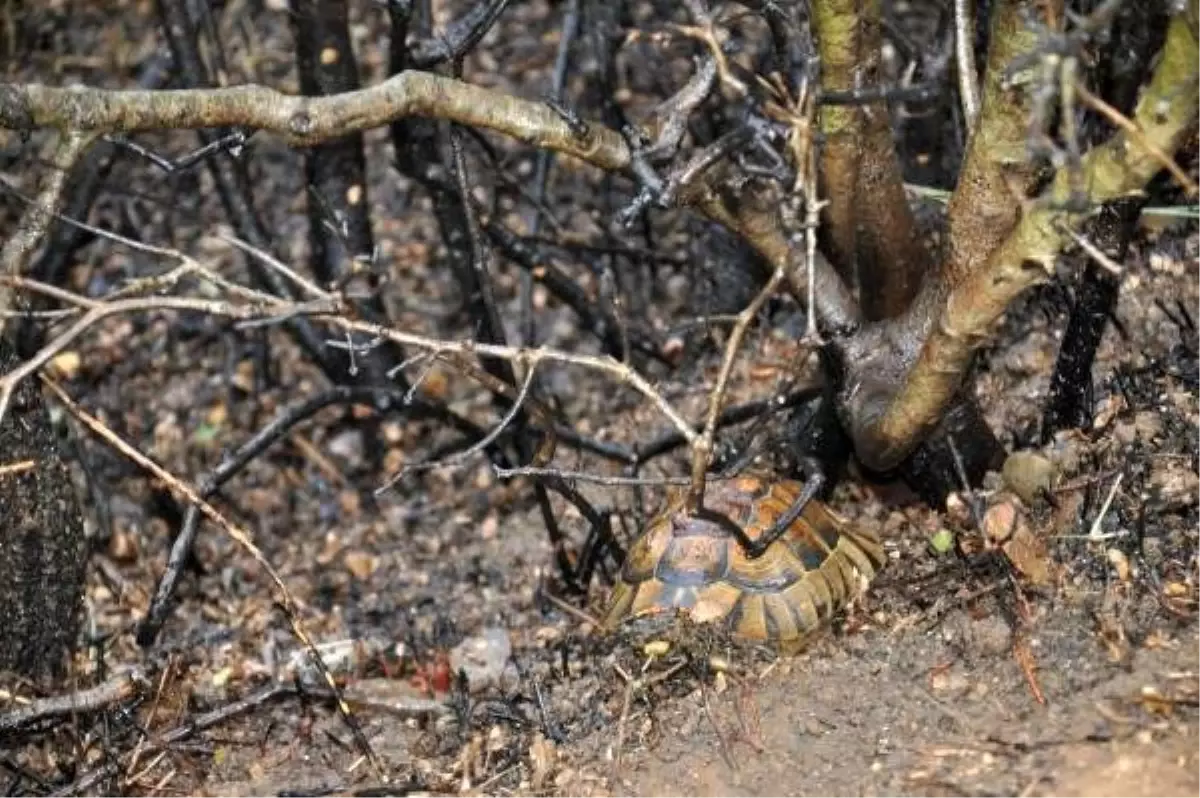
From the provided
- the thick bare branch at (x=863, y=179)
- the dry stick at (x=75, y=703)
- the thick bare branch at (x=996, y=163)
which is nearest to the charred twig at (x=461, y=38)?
the thick bare branch at (x=863, y=179)

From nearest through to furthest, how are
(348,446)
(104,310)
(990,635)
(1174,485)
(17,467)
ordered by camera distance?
(104,310) < (17,467) < (990,635) < (1174,485) < (348,446)

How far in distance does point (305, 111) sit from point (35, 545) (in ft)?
4.46

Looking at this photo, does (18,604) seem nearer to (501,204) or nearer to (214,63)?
(214,63)

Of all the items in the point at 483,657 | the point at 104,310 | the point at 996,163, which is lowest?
the point at 483,657

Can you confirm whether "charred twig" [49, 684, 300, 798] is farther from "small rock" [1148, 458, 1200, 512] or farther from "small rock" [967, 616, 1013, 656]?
"small rock" [1148, 458, 1200, 512]

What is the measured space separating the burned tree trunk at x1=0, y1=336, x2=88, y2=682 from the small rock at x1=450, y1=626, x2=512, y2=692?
0.89m

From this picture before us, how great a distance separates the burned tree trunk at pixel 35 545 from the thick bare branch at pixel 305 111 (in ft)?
3.17

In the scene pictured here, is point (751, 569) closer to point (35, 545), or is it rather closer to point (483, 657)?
point (483, 657)

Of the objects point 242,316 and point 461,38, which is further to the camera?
point 461,38

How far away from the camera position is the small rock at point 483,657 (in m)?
3.61

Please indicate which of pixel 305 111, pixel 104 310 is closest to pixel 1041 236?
pixel 305 111

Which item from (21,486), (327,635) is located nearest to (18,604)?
(21,486)

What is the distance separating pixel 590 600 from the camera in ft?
12.5

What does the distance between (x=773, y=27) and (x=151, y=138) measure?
3417mm
